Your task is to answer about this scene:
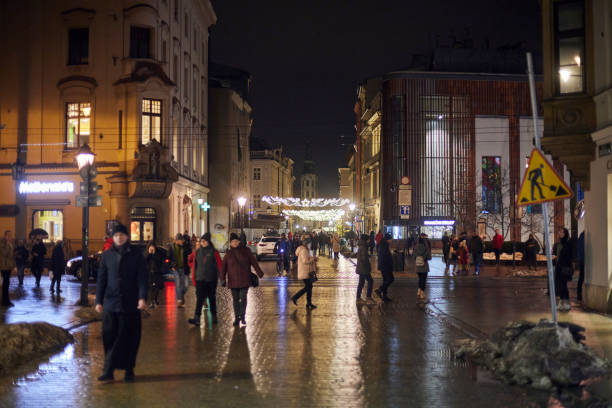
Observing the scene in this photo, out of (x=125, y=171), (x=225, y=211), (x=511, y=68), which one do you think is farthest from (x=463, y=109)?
(x=125, y=171)

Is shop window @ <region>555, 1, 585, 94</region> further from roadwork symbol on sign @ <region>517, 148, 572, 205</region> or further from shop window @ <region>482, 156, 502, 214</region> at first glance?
shop window @ <region>482, 156, 502, 214</region>

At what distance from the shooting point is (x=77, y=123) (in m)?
35.9

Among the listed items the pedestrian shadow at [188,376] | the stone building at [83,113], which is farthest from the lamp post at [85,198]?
the stone building at [83,113]

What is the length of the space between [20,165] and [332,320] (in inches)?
1044

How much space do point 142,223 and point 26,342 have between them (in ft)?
88.7

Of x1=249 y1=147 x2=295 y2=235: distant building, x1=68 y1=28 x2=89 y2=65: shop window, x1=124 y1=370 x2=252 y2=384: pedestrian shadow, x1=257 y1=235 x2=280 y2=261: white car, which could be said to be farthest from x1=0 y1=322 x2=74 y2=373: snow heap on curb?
x1=249 y1=147 x2=295 y2=235: distant building

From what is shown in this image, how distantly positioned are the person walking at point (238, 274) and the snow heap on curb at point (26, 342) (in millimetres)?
3251

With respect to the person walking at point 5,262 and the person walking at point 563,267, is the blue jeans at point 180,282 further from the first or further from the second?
the person walking at point 563,267

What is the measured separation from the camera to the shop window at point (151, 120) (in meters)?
36.4

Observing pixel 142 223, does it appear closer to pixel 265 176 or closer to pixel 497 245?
pixel 497 245

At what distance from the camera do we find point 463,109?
6125cm

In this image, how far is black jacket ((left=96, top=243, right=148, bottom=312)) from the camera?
812 centimetres

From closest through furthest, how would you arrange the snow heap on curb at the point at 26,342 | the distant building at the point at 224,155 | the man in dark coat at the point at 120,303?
the man in dark coat at the point at 120,303 → the snow heap on curb at the point at 26,342 → the distant building at the point at 224,155

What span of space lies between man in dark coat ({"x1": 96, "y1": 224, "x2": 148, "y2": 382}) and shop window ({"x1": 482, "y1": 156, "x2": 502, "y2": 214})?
2036 inches
